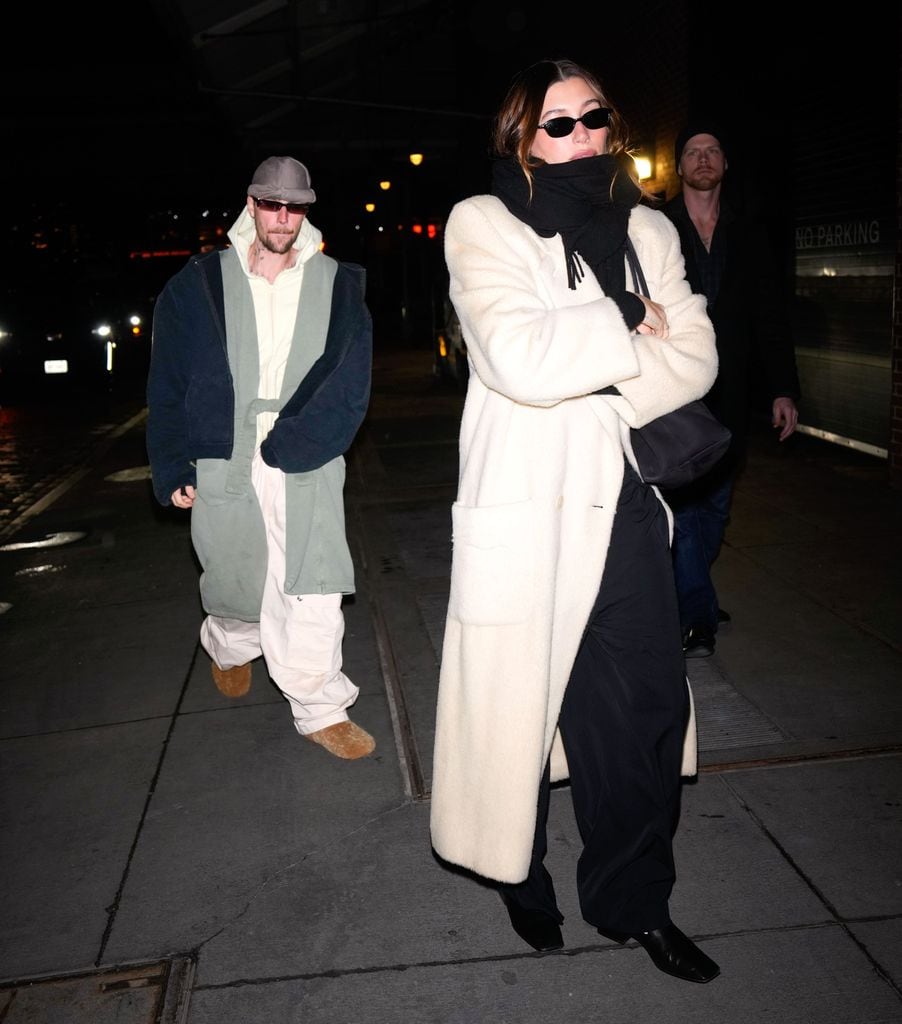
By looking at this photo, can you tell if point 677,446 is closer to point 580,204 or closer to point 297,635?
point 580,204

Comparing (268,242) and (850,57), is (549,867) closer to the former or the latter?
(268,242)

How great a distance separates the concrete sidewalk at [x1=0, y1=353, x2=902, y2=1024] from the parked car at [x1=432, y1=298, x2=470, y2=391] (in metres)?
10.6

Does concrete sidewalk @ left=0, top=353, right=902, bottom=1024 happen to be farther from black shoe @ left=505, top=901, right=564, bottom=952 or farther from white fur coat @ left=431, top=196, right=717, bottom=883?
white fur coat @ left=431, top=196, right=717, bottom=883

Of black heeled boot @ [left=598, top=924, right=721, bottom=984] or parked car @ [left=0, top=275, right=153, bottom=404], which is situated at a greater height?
parked car @ [left=0, top=275, right=153, bottom=404]

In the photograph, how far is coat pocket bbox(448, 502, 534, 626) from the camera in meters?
2.54

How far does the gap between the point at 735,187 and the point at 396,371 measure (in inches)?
436

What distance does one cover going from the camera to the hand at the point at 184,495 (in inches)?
162

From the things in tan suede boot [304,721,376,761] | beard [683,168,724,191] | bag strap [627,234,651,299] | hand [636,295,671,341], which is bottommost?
tan suede boot [304,721,376,761]

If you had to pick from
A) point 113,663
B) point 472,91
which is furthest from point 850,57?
point 472,91

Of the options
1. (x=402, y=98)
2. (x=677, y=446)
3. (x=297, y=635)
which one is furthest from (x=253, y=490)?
(x=402, y=98)

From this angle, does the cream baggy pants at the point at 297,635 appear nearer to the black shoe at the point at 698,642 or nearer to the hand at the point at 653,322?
the black shoe at the point at 698,642

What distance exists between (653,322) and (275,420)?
1.83 m

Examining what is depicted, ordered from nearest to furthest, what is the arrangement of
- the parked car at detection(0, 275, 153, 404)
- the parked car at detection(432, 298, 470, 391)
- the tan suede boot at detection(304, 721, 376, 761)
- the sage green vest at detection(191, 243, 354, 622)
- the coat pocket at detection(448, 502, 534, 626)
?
the coat pocket at detection(448, 502, 534, 626)
the sage green vest at detection(191, 243, 354, 622)
the tan suede boot at detection(304, 721, 376, 761)
the parked car at detection(432, 298, 470, 391)
the parked car at detection(0, 275, 153, 404)

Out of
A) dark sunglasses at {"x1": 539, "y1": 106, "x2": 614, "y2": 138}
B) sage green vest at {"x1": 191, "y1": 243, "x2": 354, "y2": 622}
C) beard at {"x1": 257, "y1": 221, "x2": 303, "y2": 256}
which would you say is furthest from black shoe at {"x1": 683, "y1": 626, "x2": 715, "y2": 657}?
dark sunglasses at {"x1": 539, "y1": 106, "x2": 614, "y2": 138}
